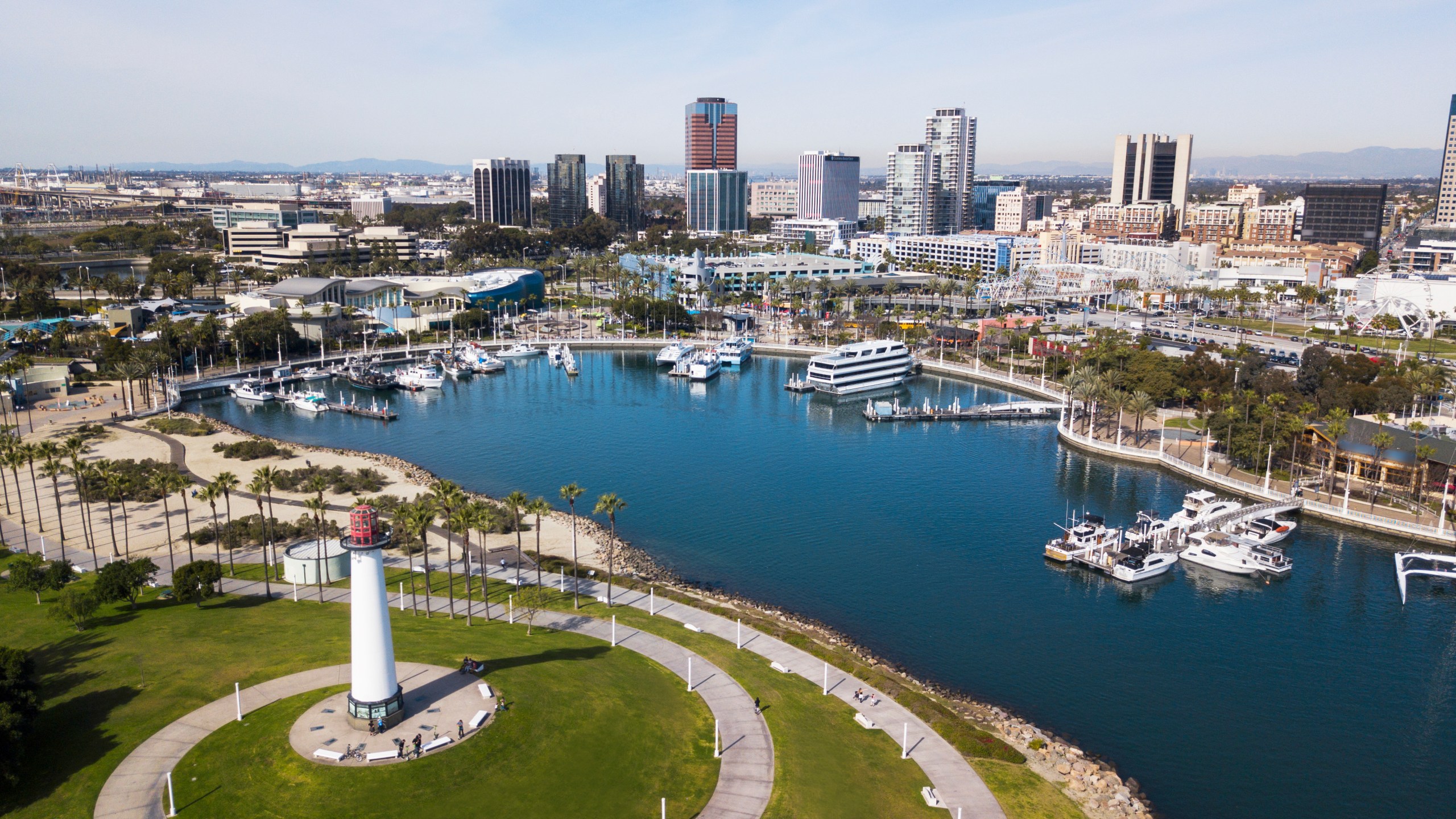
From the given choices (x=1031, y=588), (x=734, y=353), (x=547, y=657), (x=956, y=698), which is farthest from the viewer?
(x=734, y=353)

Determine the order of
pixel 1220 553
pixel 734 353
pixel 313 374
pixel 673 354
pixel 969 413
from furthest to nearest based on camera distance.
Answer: pixel 734 353
pixel 673 354
pixel 313 374
pixel 969 413
pixel 1220 553

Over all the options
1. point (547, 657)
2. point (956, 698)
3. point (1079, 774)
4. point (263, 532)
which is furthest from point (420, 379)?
point (1079, 774)

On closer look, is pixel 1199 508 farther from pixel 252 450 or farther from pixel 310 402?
pixel 310 402

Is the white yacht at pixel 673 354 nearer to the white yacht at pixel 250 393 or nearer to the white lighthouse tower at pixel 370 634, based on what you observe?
the white yacht at pixel 250 393

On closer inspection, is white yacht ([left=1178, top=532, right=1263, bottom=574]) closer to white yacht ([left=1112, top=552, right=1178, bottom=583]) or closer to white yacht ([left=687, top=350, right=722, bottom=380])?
white yacht ([left=1112, top=552, right=1178, bottom=583])

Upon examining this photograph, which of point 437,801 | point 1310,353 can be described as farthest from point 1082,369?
point 437,801

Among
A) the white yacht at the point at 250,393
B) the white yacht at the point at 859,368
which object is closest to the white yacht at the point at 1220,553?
the white yacht at the point at 859,368
